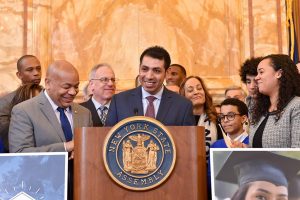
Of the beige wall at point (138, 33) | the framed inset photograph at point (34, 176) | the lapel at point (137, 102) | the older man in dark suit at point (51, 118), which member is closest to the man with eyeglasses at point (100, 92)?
the lapel at point (137, 102)

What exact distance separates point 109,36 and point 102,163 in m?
4.33

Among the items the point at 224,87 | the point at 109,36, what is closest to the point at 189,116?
the point at 224,87

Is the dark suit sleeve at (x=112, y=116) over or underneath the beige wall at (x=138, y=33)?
underneath

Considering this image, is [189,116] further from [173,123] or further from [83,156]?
[83,156]

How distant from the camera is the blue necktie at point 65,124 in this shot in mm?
3979

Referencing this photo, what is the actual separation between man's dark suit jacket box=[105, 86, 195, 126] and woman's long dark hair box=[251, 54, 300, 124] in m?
0.48

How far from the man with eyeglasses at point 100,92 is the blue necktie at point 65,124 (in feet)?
3.45

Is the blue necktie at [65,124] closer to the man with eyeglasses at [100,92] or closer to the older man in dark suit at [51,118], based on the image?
the older man in dark suit at [51,118]

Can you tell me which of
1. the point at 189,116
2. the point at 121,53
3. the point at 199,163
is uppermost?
the point at 121,53

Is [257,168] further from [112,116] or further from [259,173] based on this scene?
[112,116]

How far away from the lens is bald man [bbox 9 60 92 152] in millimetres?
3770

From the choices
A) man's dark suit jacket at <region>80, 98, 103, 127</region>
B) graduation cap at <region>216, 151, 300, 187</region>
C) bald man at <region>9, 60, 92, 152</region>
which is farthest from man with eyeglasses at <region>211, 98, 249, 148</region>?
graduation cap at <region>216, 151, 300, 187</region>

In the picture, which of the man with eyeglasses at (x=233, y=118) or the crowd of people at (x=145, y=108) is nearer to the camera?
the crowd of people at (x=145, y=108)

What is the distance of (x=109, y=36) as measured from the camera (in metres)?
7.36
